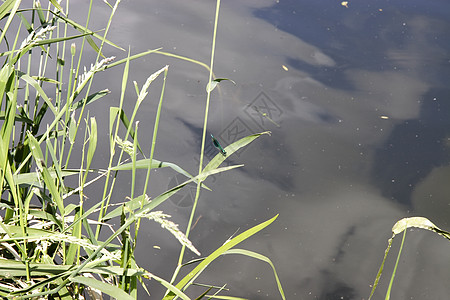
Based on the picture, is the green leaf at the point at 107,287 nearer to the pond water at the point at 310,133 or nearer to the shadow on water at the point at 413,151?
the pond water at the point at 310,133

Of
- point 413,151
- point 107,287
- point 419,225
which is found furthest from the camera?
point 413,151

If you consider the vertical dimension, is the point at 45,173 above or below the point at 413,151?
above

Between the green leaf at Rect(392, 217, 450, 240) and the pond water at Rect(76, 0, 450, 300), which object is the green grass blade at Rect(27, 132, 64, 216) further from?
the pond water at Rect(76, 0, 450, 300)

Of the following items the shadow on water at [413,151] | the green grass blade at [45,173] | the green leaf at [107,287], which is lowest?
the shadow on water at [413,151]

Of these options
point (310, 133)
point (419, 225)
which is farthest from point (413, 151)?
point (419, 225)

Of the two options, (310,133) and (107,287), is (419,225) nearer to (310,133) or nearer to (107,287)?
(107,287)

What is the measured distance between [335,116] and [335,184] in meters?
0.24

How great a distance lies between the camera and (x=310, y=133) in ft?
5.00

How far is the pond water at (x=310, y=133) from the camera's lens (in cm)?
124

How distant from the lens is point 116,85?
63.9 inches

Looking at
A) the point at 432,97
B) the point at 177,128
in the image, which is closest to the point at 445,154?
the point at 432,97

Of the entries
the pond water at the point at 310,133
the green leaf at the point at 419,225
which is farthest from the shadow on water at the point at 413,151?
the green leaf at the point at 419,225

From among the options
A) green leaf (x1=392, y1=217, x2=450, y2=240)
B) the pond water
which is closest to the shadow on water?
the pond water

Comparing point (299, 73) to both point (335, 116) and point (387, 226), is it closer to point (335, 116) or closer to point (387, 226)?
point (335, 116)
